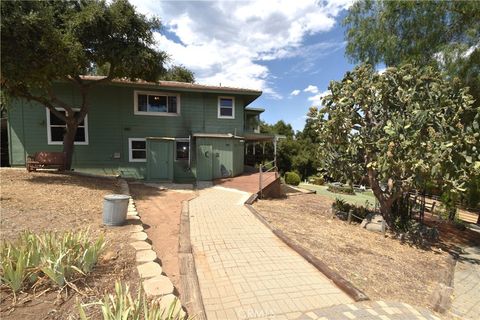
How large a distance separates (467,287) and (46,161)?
14.1 meters

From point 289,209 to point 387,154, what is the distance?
4110mm

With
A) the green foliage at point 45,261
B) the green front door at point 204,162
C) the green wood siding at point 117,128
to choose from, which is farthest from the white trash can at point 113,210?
the green wood siding at point 117,128

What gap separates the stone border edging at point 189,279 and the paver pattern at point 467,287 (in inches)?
165

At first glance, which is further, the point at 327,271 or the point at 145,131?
the point at 145,131

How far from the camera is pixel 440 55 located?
886cm

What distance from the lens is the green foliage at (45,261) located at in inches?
125

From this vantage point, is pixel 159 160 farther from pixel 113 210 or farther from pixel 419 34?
pixel 419 34

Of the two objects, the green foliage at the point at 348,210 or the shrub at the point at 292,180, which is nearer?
the green foliage at the point at 348,210

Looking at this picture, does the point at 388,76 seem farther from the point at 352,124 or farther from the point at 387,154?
the point at 387,154

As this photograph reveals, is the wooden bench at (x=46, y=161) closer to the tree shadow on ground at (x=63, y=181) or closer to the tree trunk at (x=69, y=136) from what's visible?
the tree trunk at (x=69, y=136)

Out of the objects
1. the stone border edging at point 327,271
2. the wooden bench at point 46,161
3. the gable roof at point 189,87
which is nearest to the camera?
the stone border edging at point 327,271

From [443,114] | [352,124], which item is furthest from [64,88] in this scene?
[443,114]

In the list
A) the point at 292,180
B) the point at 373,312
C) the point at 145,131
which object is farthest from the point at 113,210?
the point at 292,180

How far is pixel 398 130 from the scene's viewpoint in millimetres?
7242
